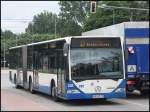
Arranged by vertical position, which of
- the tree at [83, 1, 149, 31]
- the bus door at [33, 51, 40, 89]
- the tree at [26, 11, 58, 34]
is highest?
the tree at [83, 1, 149, 31]

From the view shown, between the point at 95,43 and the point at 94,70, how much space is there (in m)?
0.98

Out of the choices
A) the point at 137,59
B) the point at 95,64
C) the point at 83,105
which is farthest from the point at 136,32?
the point at 83,105

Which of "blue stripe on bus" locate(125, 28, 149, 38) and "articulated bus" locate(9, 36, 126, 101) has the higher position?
"blue stripe on bus" locate(125, 28, 149, 38)

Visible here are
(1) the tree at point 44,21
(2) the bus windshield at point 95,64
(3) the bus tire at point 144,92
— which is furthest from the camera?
(1) the tree at point 44,21

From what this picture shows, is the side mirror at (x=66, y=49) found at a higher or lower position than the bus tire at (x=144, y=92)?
higher

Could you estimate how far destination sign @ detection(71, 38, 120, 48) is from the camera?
19.5 m

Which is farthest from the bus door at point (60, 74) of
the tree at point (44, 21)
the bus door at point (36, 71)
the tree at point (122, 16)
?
the tree at point (122, 16)

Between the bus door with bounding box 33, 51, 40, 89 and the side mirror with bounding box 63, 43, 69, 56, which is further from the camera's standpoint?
the bus door with bounding box 33, 51, 40, 89

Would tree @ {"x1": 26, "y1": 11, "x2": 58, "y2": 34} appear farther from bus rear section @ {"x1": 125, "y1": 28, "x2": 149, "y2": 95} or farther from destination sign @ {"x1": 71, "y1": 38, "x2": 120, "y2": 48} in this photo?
destination sign @ {"x1": 71, "y1": 38, "x2": 120, "y2": 48}

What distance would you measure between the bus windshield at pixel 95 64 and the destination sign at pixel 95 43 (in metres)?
0.12

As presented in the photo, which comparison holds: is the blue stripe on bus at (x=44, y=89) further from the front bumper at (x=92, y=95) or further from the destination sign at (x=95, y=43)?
the destination sign at (x=95, y=43)

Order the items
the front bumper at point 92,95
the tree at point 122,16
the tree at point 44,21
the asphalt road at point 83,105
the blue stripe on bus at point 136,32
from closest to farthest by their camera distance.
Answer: the asphalt road at point 83,105
the front bumper at point 92,95
the blue stripe on bus at point 136,32
the tree at point 44,21
the tree at point 122,16

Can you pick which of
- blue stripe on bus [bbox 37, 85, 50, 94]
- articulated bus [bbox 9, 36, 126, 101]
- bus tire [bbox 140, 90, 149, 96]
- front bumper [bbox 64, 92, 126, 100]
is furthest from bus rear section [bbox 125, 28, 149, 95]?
blue stripe on bus [bbox 37, 85, 50, 94]

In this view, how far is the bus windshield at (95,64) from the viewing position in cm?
1925
